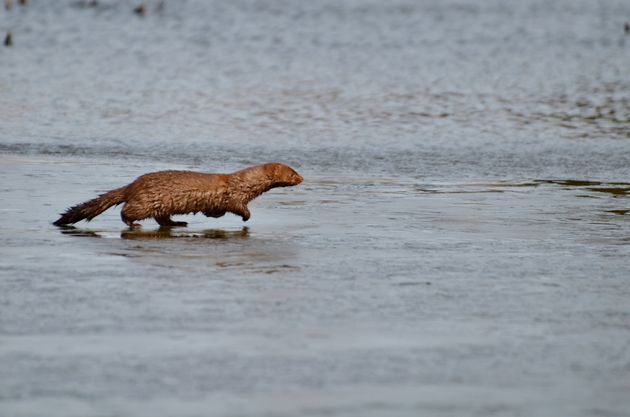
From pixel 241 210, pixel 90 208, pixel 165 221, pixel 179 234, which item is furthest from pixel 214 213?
pixel 90 208

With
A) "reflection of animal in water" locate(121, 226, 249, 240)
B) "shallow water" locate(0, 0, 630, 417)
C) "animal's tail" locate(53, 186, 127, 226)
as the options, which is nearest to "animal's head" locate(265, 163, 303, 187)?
"shallow water" locate(0, 0, 630, 417)

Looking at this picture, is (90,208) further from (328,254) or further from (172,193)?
(328,254)

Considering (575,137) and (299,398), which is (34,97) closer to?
(575,137)

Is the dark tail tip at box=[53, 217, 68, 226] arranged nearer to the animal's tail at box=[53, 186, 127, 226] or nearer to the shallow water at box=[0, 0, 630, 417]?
the animal's tail at box=[53, 186, 127, 226]

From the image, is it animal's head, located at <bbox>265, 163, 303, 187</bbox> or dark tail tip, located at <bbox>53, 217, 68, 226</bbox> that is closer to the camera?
dark tail tip, located at <bbox>53, 217, 68, 226</bbox>

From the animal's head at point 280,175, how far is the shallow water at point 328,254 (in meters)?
0.30

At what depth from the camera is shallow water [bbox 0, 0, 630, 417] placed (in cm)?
659

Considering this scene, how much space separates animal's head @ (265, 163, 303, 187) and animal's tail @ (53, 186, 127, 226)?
4.95 feet

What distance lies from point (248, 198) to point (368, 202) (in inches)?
61.0

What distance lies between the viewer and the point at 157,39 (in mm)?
41156

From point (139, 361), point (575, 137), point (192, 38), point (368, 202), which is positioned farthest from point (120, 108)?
point (192, 38)

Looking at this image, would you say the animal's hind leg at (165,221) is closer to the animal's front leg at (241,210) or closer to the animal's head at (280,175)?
the animal's front leg at (241,210)

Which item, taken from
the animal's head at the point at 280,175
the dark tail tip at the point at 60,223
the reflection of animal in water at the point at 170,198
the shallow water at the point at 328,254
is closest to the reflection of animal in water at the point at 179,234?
the shallow water at the point at 328,254

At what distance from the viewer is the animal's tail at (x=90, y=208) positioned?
11352 millimetres
